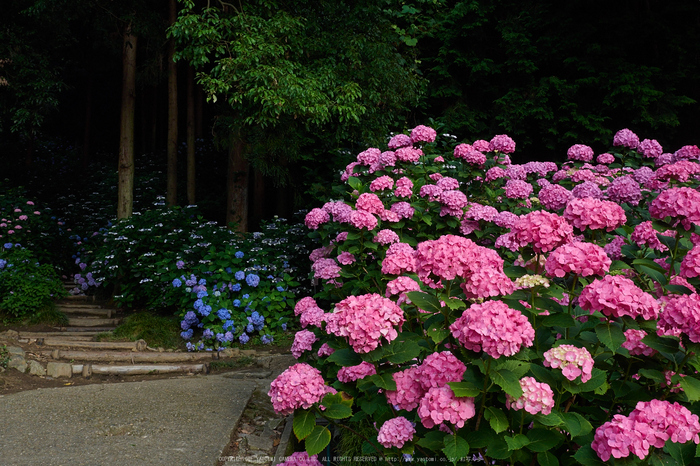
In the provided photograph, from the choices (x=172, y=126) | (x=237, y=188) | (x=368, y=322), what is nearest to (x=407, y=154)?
(x=368, y=322)

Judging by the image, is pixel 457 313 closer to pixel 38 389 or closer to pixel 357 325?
pixel 357 325

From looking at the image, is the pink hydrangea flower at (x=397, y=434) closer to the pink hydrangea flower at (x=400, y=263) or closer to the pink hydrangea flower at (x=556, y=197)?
the pink hydrangea flower at (x=400, y=263)

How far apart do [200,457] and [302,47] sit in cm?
482

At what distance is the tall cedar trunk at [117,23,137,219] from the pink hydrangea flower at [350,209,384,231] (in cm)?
605

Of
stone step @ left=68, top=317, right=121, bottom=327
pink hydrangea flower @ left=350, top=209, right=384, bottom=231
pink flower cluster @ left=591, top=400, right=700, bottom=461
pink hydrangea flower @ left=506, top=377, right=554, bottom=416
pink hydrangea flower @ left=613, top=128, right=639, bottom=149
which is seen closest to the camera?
pink flower cluster @ left=591, top=400, right=700, bottom=461

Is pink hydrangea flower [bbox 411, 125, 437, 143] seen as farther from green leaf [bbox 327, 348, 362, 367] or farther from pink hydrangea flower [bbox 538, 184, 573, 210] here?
green leaf [bbox 327, 348, 362, 367]

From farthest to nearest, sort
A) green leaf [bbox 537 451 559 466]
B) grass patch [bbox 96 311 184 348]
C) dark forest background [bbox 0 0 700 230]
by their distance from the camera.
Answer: grass patch [bbox 96 311 184 348] < dark forest background [bbox 0 0 700 230] < green leaf [bbox 537 451 559 466]

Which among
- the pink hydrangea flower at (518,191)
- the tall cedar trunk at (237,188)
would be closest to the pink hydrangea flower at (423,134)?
the pink hydrangea flower at (518,191)

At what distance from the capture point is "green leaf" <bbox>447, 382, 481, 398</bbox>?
5.06 ft

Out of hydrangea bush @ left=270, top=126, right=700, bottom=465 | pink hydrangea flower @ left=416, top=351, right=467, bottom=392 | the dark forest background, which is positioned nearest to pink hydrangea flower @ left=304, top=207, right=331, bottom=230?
hydrangea bush @ left=270, top=126, right=700, bottom=465

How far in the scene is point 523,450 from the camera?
5.48 ft

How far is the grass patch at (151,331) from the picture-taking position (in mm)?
6074

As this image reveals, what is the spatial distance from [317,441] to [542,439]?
782 millimetres

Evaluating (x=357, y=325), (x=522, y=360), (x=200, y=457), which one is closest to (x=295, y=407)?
(x=357, y=325)
